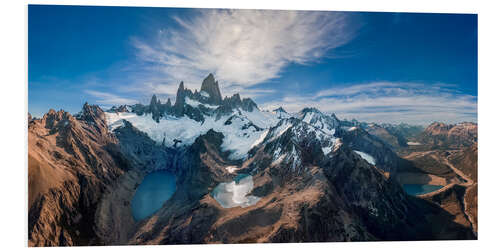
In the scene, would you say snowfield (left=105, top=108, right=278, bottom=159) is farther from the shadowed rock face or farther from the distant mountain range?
the shadowed rock face

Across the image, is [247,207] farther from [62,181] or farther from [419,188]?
[419,188]

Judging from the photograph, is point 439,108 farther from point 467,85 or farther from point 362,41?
point 362,41

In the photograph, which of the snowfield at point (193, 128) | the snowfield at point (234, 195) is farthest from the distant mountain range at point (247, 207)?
the snowfield at point (193, 128)

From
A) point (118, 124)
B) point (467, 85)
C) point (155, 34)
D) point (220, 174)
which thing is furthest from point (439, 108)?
point (118, 124)

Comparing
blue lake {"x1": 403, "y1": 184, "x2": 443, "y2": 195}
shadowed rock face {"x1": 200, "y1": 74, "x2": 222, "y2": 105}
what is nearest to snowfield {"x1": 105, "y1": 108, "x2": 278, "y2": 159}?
shadowed rock face {"x1": 200, "y1": 74, "x2": 222, "y2": 105}

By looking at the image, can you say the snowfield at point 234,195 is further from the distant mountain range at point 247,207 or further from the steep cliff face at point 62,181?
the steep cliff face at point 62,181

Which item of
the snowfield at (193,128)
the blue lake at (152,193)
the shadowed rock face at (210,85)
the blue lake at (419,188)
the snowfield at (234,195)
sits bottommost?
the blue lake at (419,188)
